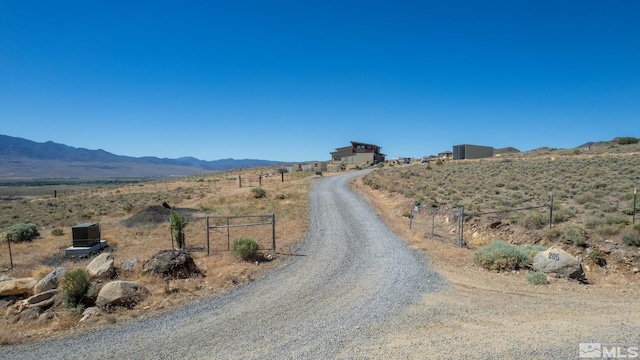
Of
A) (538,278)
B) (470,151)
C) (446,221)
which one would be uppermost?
(470,151)

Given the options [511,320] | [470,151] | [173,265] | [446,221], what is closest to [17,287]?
[173,265]

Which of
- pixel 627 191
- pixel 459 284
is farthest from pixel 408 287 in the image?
pixel 627 191

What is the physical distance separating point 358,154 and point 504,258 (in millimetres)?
70315

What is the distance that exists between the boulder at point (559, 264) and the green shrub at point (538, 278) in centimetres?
65

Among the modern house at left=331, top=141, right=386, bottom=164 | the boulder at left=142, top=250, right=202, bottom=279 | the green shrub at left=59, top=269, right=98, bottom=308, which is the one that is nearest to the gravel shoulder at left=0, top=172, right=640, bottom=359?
the green shrub at left=59, top=269, right=98, bottom=308

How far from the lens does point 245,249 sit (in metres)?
12.5

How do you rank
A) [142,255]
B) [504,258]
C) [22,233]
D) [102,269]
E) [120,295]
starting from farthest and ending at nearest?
1. [22,233]
2. [142,255]
3. [504,258]
4. [102,269]
5. [120,295]

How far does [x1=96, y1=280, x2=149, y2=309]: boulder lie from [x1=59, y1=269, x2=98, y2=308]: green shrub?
1.29ft

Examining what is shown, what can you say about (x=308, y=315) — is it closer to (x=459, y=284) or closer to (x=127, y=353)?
(x=127, y=353)

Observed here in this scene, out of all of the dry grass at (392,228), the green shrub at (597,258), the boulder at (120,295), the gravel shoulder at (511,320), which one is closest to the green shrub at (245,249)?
the dry grass at (392,228)

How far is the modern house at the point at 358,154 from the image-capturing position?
79000mm

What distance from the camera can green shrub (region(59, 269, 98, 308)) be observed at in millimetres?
8812

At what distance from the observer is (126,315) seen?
→ 27.3 ft

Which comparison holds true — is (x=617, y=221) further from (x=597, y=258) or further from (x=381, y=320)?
(x=381, y=320)
